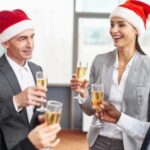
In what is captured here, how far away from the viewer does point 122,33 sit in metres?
2.31

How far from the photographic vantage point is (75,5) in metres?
4.91

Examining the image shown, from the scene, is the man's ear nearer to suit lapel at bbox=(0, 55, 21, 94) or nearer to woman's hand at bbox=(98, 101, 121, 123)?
suit lapel at bbox=(0, 55, 21, 94)

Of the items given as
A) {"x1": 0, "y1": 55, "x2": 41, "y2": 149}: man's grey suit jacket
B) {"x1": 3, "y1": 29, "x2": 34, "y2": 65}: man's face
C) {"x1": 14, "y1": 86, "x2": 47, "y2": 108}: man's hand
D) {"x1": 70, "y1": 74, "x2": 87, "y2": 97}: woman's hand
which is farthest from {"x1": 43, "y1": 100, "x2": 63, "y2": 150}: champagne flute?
{"x1": 70, "y1": 74, "x2": 87, "y2": 97}: woman's hand

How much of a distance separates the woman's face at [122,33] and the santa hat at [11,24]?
546mm

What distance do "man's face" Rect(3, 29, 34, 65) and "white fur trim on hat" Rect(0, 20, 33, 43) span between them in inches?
0.9

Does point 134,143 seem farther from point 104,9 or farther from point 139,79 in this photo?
point 104,9

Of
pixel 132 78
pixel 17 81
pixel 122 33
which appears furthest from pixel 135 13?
pixel 17 81

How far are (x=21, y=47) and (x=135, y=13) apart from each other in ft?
2.75

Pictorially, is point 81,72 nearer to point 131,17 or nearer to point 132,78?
point 132,78

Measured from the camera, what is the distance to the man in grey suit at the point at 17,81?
192 centimetres

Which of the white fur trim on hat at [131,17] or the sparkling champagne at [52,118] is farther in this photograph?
the white fur trim on hat at [131,17]

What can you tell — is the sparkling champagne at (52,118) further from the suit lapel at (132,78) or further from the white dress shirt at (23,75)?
the suit lapel at (132,78)

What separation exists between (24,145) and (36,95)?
36cm

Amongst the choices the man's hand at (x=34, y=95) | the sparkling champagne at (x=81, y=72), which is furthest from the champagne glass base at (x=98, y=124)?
the man's hand at (x=34, y=95)
